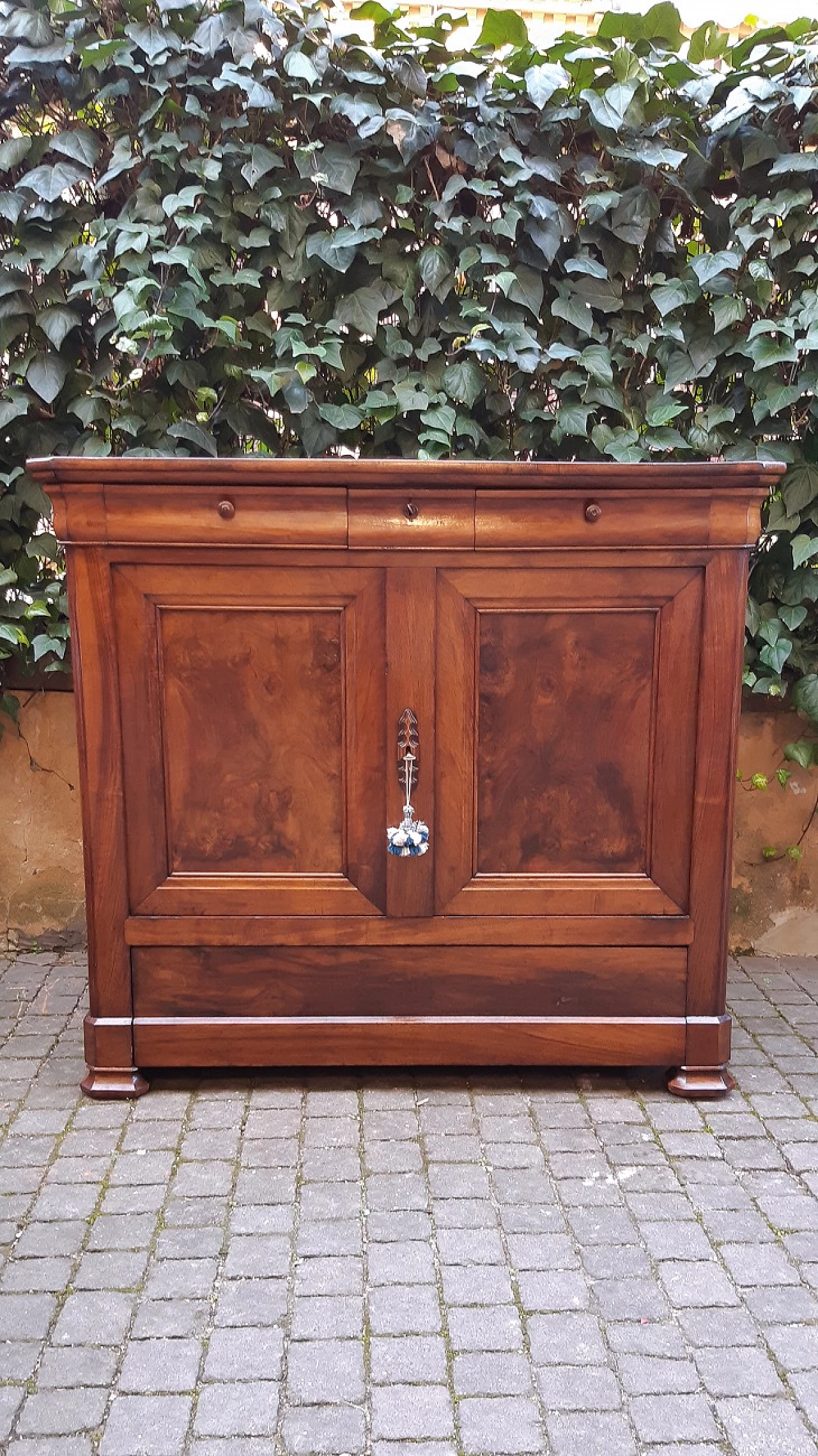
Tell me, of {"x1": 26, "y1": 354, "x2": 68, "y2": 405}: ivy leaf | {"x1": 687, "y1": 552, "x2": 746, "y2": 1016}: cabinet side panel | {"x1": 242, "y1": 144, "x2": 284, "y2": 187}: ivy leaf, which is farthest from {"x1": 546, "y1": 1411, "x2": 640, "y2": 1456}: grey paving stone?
{"x1": 242, "y1": 144, "x2": 284, "y2": 187}: ivy leaf

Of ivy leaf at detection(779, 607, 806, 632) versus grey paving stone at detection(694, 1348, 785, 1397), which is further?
ivy leaf at detection(779, 607, 806, 632)

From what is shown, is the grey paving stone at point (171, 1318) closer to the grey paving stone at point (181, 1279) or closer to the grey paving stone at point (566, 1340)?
the grey paving stone at point (181, 1279)

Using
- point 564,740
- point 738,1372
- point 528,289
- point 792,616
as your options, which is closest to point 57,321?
point 528,289

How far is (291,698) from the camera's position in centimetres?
236

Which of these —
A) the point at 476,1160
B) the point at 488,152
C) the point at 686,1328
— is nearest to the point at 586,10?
the point at 488,152

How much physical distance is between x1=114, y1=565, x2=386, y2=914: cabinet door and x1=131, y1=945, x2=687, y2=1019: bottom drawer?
5.4 inches

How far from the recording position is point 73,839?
11.2 ft

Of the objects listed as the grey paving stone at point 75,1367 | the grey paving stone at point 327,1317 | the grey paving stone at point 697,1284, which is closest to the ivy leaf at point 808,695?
the grey paving stone at point 697,1284

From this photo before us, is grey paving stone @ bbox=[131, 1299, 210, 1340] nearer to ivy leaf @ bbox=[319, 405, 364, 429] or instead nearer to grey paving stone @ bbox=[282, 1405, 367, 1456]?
grey paving stone @ bbox=[282, 1405, 367, 1456]

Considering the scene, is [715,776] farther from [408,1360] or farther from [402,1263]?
[408,1360]

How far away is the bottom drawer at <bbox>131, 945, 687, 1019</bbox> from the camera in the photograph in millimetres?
2436

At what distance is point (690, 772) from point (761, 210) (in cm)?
174

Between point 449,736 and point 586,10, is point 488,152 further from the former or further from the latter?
point 449,736

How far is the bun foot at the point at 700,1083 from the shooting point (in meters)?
2.46
